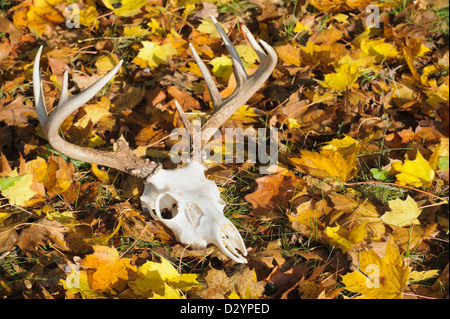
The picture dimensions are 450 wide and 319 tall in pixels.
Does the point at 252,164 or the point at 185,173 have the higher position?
the point at 185,173

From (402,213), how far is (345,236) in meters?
0.43

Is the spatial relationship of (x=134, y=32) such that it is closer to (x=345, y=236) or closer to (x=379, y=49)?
(x=379, y=49)

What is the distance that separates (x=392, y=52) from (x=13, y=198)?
10.6 feet

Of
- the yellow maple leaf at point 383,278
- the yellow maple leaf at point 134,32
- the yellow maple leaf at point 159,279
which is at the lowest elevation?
the yellow maple leaf at point 383,278

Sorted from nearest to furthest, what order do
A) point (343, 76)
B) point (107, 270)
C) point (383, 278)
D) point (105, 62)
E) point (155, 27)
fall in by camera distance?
point (383, 278) → point (107, 270) → point (343, 76) → point (105, 62) → point (155, 27)

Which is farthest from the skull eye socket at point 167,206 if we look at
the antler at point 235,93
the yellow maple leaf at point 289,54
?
the yellow maple leaf at point 289,54

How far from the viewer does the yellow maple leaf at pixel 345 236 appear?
2701 millimetres

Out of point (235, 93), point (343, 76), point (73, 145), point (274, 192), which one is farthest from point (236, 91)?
point (73, 145)

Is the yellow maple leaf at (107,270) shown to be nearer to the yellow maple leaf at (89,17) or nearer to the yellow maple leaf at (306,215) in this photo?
the yellow maple leaf at (306,215)

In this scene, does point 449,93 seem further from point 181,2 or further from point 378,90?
point 181,2

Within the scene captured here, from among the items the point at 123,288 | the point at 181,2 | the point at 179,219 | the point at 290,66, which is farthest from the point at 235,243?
the point at 181,2

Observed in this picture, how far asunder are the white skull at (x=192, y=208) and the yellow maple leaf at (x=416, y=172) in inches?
49.0

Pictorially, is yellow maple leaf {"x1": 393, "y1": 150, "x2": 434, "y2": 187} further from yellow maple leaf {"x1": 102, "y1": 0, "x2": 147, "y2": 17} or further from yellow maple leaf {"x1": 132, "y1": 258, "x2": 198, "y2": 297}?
yellow maple leaf {"x1": 102, "y1": 0, "x2": 147, "y2": 17}

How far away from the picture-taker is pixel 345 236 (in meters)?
2.76
